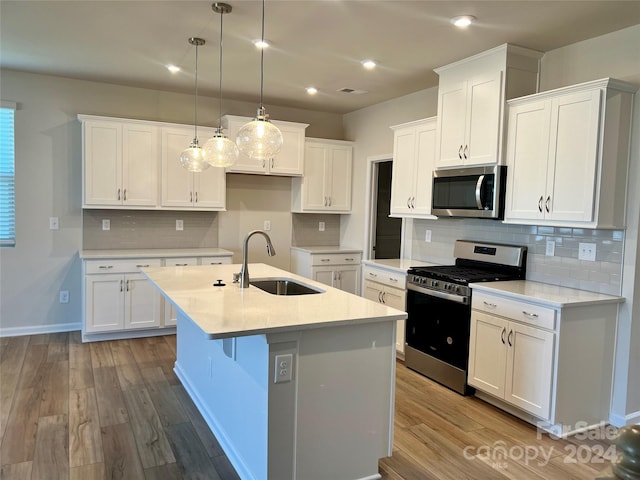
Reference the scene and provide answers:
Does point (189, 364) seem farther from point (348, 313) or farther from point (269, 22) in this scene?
point (269, 22)

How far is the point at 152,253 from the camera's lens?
191 inches

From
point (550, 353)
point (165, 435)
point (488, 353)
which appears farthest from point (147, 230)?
point (550, 353)

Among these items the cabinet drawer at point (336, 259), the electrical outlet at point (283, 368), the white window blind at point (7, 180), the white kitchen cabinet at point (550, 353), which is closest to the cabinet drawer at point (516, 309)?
the white kitchen cabinet at point (550, 353)

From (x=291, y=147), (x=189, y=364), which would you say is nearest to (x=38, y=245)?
(x=189, y=364)

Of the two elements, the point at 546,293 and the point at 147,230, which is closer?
the point at 546,293

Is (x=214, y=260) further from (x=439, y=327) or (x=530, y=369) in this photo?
(x=530, y=369)

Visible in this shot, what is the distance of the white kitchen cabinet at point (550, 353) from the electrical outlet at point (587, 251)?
9.6 inches

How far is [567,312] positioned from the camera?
2.87 meters

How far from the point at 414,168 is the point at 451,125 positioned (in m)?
0.62

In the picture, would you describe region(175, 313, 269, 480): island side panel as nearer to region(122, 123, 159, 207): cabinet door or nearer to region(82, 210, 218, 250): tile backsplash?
region(122, 123, 159, 207): cabinet door

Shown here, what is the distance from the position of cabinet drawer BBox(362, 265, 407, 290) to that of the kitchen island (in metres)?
1.58

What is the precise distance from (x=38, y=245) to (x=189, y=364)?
244cm

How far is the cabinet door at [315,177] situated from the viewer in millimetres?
5785

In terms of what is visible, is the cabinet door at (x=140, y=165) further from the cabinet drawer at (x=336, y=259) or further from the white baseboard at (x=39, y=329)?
the cabinet drawer at (x=336, y=259)
